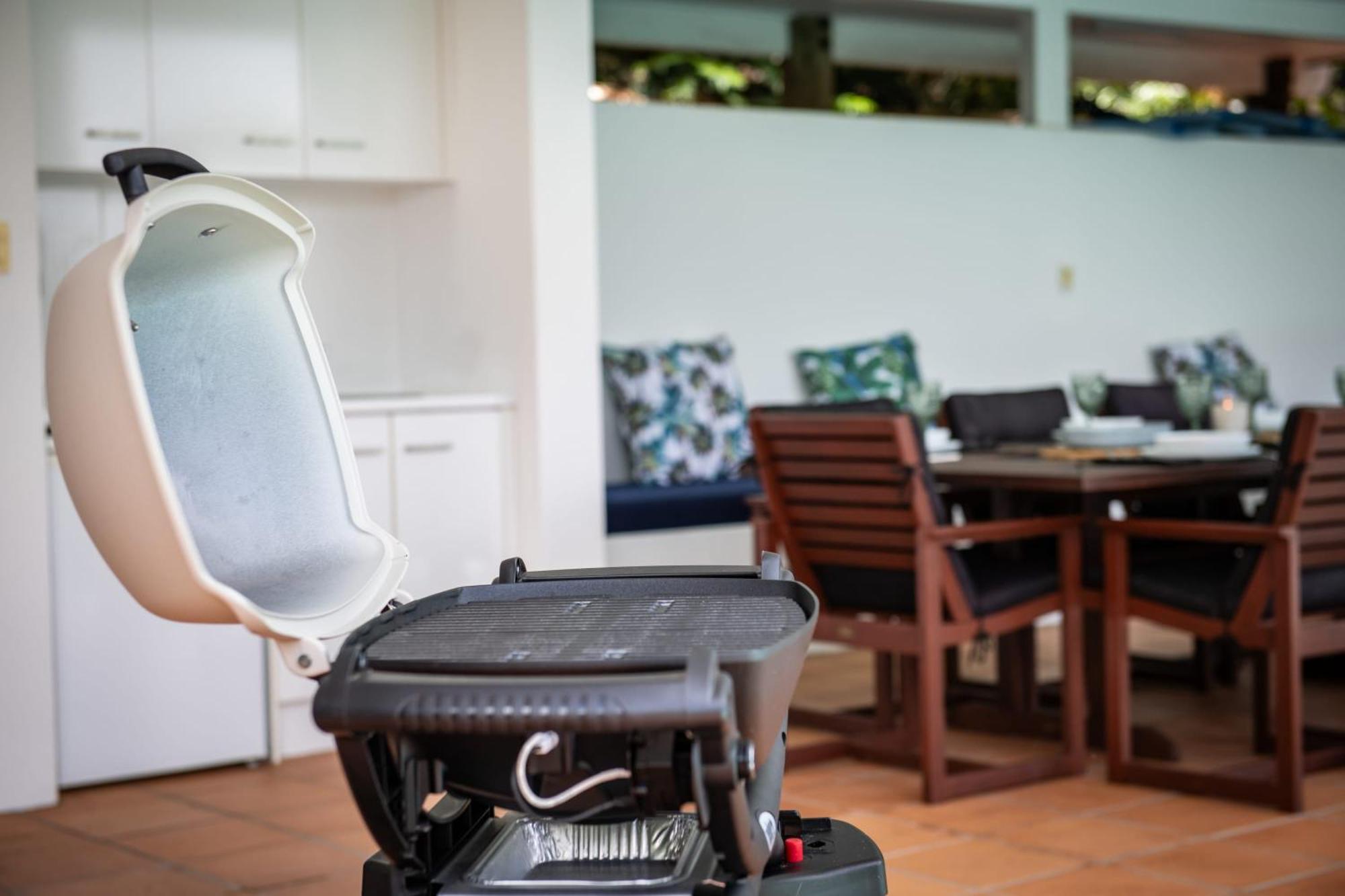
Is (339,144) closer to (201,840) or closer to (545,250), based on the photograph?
(545,250)

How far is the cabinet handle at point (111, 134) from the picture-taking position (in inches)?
155

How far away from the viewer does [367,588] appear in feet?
5.27

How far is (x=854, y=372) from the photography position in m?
5.70

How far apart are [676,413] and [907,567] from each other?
1.80 meters

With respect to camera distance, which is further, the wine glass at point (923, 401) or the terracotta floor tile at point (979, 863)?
the wine glass at point (923, 401)

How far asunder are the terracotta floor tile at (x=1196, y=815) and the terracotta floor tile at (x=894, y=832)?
1.32 feet

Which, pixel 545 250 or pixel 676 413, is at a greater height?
pixel 545 250

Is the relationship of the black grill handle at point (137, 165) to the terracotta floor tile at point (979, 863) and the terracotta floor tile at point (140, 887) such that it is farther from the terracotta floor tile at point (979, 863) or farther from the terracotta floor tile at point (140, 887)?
the terracotta floor tile at point (979, 863)

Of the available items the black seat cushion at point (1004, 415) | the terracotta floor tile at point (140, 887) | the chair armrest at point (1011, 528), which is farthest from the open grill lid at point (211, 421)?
the black seat cushion at point (1004, 415)

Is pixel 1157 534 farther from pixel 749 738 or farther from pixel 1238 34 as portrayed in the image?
pixel 1238 34

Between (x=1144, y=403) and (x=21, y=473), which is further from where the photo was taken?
(x=1144, y=403)

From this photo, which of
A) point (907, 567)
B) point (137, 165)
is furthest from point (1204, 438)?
point (137, 165)

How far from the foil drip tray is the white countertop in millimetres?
2557

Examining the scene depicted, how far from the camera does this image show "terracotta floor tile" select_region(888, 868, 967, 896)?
2.87 m
